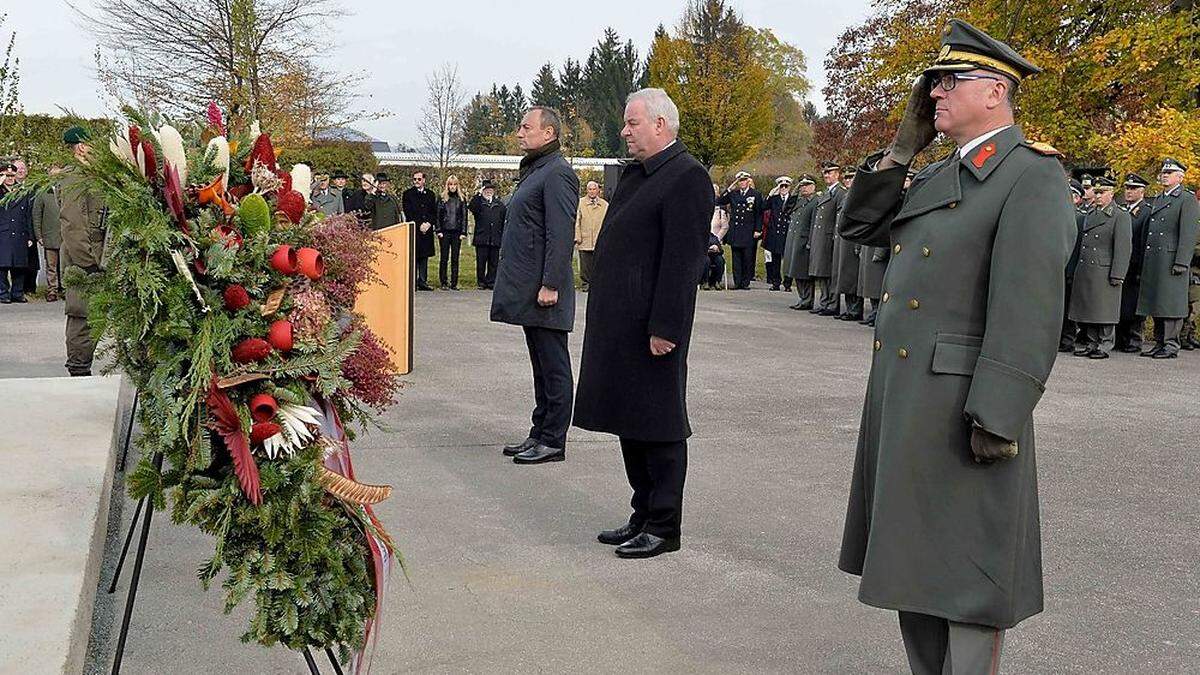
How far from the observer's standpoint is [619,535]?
5.74 m

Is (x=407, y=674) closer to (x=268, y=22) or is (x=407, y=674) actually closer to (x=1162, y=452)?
(x=1162, y=452)

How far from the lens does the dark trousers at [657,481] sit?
542cm

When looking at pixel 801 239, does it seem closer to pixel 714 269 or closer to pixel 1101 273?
pixel 714 269

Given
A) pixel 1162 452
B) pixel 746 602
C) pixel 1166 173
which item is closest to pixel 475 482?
pixel 746 602

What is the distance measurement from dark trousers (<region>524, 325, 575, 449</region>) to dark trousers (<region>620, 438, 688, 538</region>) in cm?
173

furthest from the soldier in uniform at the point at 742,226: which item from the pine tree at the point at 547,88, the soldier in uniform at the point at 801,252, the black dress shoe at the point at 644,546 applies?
the pine tree at the point at 547,88

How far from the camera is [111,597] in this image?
4875mm

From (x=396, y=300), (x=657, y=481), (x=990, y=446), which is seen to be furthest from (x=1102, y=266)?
(x=990, y=446)

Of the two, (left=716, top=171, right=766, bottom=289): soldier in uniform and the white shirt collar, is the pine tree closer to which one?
(left=716, top=171, right=766, bottom=289): soldier in uniform

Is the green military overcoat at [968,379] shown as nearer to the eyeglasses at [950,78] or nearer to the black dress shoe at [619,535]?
the eyeglasses at [950,78]

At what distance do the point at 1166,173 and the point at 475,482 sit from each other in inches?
418

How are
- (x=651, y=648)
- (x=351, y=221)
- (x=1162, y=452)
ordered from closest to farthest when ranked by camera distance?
(x=351, y=221) → (x=651, y=648) → (x=1162, y=452)

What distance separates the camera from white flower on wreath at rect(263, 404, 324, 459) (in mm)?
3541

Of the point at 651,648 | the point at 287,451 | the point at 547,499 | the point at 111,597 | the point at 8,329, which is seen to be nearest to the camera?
the point at 287,451
